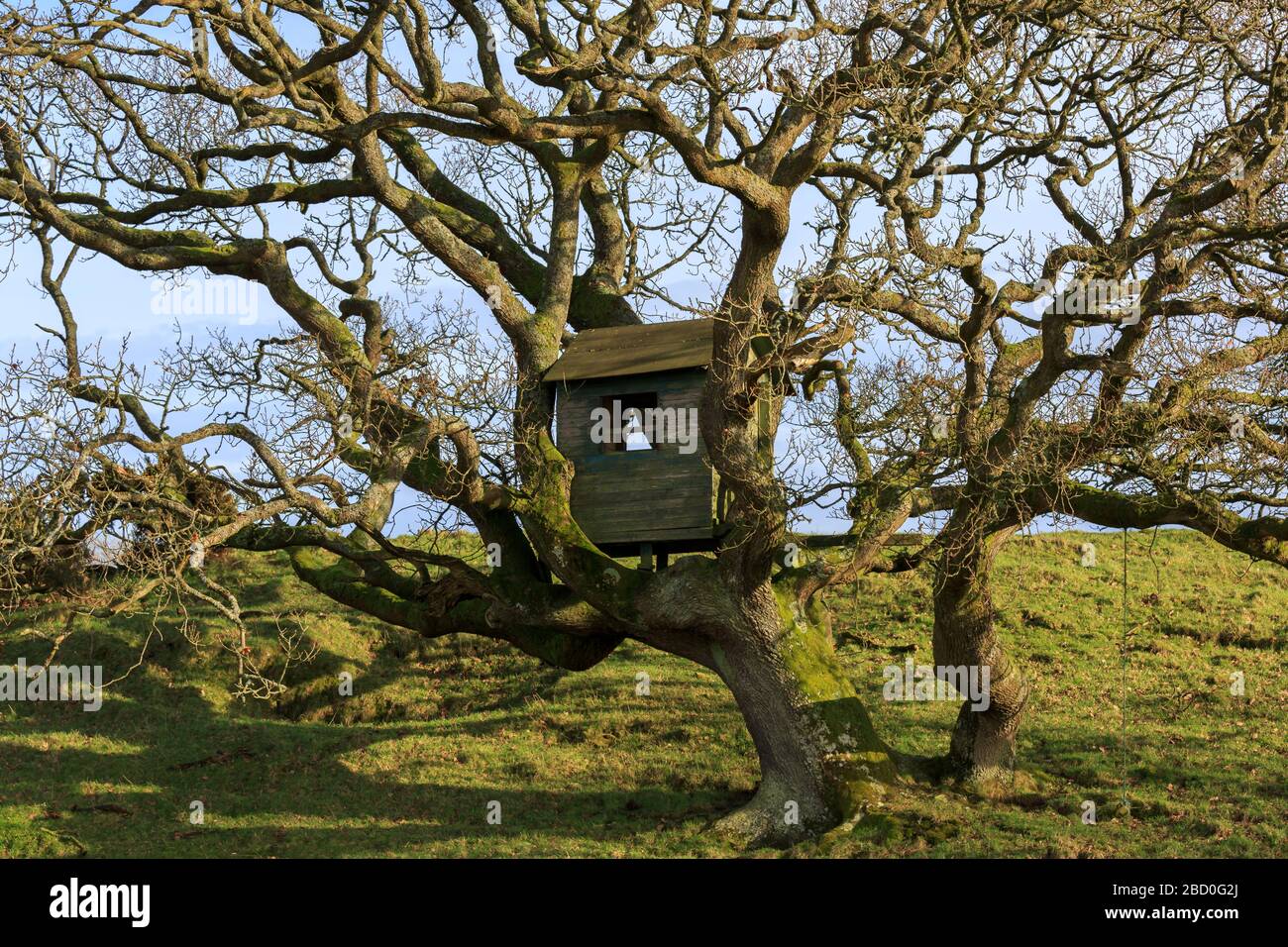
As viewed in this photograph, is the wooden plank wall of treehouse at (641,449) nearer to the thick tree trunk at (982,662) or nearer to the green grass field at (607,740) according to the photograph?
the thick tree trunk at (982,662)

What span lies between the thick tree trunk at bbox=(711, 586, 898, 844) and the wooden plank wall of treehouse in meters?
1.66

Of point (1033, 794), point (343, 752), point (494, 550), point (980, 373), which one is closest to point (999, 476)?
point (980, 373)

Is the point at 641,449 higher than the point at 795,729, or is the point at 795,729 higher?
the point at 641,449

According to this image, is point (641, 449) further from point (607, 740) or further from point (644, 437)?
point (607, 740)

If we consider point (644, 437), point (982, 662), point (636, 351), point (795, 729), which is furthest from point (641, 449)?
point (982, 662)

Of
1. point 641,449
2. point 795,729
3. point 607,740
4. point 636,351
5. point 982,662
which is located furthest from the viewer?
point 607,740

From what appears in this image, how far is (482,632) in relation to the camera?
69.7ft

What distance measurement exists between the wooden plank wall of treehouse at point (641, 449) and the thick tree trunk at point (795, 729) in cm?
166

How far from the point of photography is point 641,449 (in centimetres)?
1895

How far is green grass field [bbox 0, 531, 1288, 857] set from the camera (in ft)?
58.6

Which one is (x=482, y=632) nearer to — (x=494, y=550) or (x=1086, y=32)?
(x=494, y=550)

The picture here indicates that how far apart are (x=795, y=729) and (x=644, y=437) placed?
486 centimetres

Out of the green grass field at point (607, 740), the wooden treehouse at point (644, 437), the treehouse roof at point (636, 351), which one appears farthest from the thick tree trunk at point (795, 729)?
the treehouse roof at point (636, 351)

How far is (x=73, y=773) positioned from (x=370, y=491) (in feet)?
30.4
